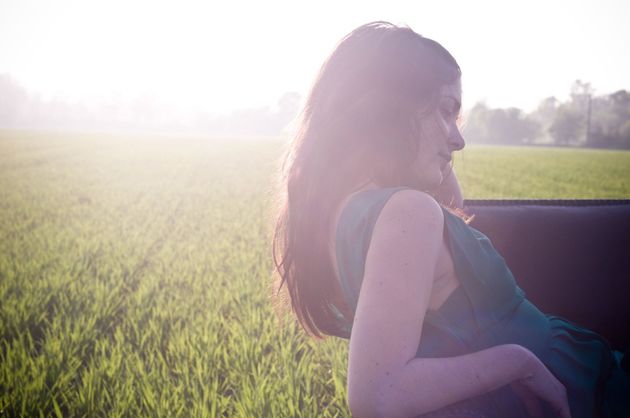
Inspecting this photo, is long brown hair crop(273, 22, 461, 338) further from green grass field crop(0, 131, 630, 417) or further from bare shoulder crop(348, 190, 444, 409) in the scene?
green grass field crop(0, 131, 630, 417)

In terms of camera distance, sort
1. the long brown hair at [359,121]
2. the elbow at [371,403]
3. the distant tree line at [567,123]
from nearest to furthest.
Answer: the elbow at [371,403], the long brown hair at [359,121], the distant tree line at [567,123]

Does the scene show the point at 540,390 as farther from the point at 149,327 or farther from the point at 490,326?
the point at 149,327

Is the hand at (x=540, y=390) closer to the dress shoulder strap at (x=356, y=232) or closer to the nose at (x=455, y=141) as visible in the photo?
the dress shoulder strap at (x=356, y=232)

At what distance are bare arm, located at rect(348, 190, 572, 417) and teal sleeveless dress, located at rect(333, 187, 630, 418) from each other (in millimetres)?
94

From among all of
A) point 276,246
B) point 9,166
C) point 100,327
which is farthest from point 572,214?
point 9,166

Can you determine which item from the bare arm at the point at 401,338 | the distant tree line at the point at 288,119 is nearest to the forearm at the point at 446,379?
the bare arm at the point at 401,338

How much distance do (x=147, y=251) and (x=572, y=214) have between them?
14.5 ft

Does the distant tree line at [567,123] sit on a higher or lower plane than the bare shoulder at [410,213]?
higher

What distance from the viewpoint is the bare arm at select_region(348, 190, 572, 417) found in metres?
0.77

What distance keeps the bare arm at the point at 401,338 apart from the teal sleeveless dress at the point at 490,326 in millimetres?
94

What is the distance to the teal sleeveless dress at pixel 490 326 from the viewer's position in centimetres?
97

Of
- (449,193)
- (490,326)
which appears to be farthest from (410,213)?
(449,193)

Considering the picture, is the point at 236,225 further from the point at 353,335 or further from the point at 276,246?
the point at 353,335

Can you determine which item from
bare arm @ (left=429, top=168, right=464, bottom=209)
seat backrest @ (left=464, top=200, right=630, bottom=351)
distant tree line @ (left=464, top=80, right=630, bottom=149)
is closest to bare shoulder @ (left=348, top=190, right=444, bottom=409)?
bare arm @ (left=429, top=168, right=464, bottom=209)
